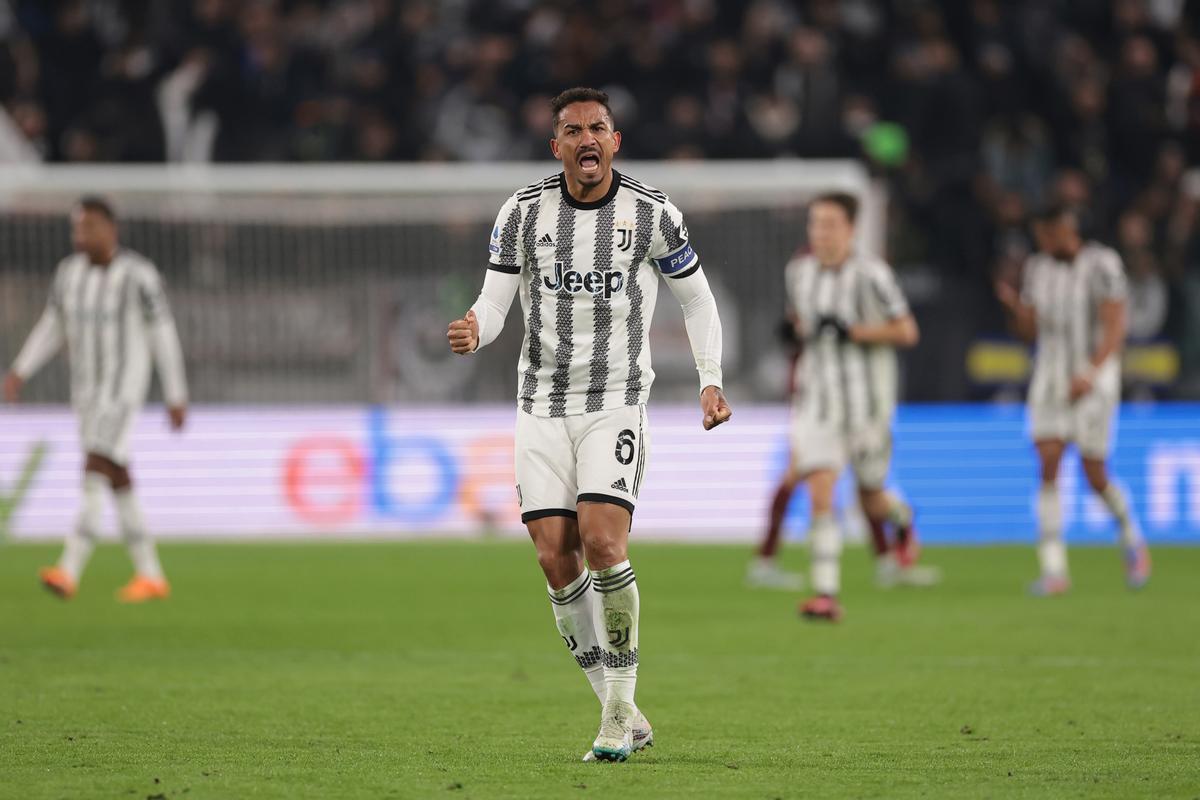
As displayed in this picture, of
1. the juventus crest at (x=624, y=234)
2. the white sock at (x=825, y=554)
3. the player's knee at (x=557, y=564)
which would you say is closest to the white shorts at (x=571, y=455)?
the player's knee at (x=557, y=564)

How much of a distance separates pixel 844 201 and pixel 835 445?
1.41 meters

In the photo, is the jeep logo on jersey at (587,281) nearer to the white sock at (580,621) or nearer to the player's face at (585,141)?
the player's face at (585,141)

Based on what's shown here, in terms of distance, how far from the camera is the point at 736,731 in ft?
22.4

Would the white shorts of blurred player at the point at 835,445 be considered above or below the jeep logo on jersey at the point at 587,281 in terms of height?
below

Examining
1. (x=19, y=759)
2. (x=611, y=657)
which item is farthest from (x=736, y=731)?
(x=19, y=759)

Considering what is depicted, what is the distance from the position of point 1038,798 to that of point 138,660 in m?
4.81

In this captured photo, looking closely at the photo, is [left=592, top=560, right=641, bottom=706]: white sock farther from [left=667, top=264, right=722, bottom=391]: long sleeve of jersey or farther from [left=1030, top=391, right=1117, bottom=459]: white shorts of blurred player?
[left=1030, top=391, right=1117, bottom=459]: white shorts of blurred player

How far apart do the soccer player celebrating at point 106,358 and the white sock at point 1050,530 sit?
539 cm

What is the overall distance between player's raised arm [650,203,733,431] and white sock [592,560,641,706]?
67cm

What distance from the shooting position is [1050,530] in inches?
468

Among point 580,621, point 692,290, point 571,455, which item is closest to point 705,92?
point 692,290

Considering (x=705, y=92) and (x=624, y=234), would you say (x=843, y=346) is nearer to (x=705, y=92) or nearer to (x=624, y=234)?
(x=624, y=234)

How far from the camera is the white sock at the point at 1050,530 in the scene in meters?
11.9

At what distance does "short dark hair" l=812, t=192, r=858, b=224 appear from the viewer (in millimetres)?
10852
